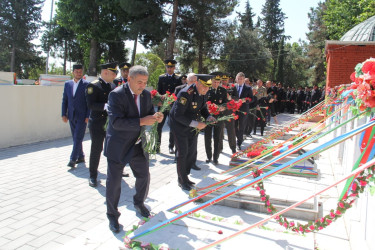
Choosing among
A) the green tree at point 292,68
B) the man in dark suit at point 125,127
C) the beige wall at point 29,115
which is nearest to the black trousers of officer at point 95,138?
the man in dark suit at point 125,127

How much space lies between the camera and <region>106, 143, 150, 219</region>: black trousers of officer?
3615mm

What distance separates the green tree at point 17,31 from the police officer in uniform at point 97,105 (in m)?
42.8

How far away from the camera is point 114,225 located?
365 cm

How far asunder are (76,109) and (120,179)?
3081mm

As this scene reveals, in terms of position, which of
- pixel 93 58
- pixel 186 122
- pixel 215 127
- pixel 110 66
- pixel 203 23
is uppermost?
pixel 203 23

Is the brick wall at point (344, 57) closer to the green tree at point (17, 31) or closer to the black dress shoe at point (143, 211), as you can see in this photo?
the black dress shoe at point (143, 211)

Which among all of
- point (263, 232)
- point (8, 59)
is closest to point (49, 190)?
point (263, 232)

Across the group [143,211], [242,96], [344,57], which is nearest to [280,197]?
[143,211]

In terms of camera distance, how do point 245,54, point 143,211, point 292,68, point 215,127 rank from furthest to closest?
point 292,68
point 245,54
point 215,127
point 143,211

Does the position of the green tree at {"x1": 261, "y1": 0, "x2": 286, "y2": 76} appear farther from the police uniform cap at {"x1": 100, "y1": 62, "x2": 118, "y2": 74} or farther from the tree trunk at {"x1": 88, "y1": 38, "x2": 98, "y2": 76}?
the police uniform cap at {"x1": 100, "y1": 62, "x2": 118, "y2": 74}

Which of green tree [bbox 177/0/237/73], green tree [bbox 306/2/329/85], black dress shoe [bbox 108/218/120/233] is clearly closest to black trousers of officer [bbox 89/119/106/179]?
black dress shoe [bbox 108/218/120/233]

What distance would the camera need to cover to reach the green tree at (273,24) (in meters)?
51.2

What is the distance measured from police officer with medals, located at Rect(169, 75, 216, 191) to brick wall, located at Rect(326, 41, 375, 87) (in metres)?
7.84

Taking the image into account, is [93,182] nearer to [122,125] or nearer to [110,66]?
[110,66]
